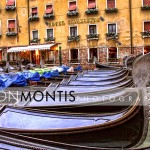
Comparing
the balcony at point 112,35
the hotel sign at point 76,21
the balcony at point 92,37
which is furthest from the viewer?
the hotel sign at point 76,21

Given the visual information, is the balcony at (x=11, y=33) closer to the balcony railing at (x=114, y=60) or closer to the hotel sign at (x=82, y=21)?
the hotel sign at (x=82, y=21)

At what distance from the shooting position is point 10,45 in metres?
20.1

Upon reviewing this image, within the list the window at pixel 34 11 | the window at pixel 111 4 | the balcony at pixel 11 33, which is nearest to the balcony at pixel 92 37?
the window at pixel 111 4

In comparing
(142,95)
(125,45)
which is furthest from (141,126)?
(125,45)

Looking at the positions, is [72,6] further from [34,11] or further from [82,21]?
[34,11]

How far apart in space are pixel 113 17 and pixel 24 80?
1077cm

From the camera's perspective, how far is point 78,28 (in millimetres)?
18891

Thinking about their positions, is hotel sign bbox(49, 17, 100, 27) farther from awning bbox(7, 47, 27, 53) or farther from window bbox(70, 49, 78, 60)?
awning bbox(7, 47, 27, 53)

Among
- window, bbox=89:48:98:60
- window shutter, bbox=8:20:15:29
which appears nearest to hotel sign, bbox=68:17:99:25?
window, bbox=89:48:98:60

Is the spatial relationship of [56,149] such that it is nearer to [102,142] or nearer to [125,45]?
[102,142]

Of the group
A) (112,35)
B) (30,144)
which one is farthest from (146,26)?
(30,144)

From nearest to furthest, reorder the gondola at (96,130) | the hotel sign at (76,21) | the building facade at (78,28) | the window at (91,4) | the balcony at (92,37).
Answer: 1. the gondola at (96,130)
2. the building facade at (78,28)
3. the balcony at (92,37)
4. the hotel sign at (76,21)
5. the window at (91,4)

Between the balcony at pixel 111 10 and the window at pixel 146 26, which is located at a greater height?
the balcony at pixel 111 10

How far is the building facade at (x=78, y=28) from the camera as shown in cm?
1784
